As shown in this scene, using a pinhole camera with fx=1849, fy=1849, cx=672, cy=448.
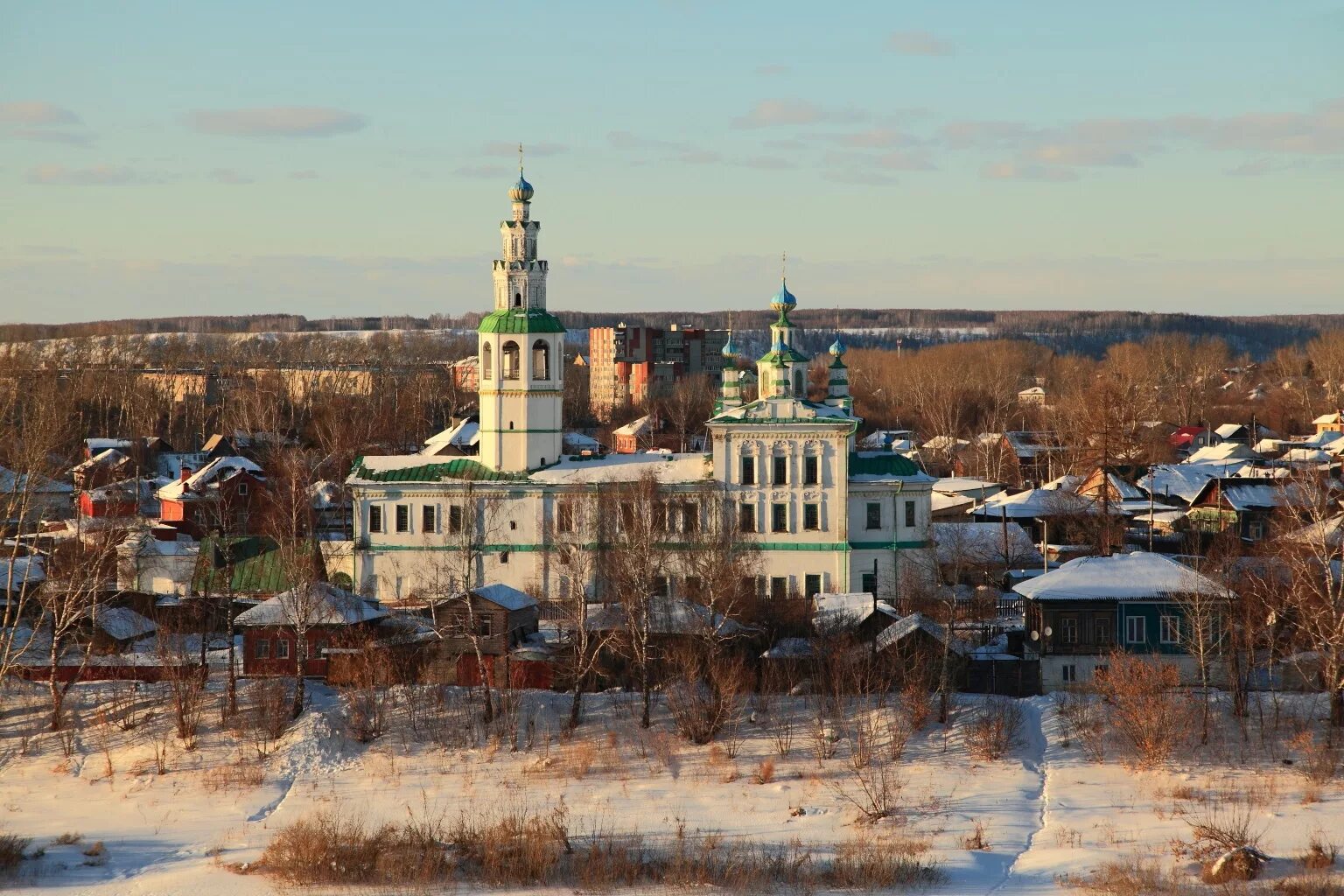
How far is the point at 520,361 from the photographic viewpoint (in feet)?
115

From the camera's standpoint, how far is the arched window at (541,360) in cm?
3522

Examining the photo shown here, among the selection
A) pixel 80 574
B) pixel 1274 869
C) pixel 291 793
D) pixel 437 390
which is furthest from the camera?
pixel 437 390

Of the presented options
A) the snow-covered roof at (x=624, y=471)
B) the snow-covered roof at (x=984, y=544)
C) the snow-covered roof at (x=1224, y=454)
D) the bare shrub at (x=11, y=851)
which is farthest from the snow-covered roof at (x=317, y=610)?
the snow-covered roof at (x=1224, y=454)

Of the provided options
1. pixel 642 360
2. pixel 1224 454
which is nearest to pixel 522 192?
pixel 1224 454

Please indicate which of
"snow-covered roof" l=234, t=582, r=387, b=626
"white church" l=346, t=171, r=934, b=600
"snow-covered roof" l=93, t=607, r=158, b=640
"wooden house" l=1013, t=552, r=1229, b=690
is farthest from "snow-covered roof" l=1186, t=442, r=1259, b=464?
"snow-covered roof" l=93, t=607, r=158, b=640

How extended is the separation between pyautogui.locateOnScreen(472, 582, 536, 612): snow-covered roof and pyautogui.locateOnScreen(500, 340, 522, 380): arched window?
698 cm

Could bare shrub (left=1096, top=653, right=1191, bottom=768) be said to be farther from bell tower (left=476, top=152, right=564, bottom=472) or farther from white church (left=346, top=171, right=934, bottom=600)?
bell tower (left=476, top=152, right=564, bottom=472)

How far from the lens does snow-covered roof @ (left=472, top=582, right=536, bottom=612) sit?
28.5 metres

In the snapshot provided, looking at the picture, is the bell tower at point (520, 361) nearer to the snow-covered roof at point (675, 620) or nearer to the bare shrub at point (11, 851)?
the snow-covered roof at point (675, 620)

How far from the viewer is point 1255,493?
43.9 m

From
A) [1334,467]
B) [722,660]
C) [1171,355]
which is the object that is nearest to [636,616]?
[722,660]

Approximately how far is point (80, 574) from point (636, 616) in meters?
8.33

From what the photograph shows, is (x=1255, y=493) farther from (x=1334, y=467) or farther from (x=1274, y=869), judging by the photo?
(x=1274, y=869)

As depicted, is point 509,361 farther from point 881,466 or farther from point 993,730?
point 993,730
